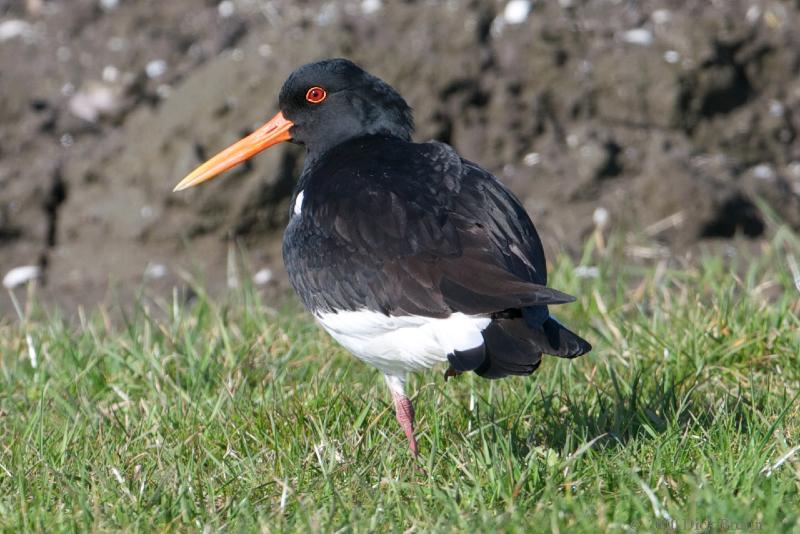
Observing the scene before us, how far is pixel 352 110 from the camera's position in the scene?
4285 millimetres

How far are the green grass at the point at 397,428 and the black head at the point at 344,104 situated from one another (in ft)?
2.74

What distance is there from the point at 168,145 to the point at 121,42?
903 mm

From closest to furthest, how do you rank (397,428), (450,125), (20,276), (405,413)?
(405,413), (397,428), (20,276), (450,125)

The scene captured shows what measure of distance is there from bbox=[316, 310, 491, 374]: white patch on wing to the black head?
89cm

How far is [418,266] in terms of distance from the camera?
131 inches

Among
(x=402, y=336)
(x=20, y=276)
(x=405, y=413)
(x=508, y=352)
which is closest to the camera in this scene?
(x=508, y=352)

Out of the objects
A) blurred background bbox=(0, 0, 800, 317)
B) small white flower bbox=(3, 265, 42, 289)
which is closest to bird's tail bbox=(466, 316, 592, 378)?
blurred background bbox=(0, 0, 800, 317)

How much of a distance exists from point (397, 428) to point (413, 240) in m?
0.76

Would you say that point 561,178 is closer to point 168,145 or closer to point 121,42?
point 168,145

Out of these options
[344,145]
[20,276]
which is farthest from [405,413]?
[20,276]

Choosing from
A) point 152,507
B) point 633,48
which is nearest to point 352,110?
point 152,507

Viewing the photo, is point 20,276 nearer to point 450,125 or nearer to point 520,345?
point 450,125

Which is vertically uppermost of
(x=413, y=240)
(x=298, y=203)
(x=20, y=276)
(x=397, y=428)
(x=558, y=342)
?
(x=298, y=203)

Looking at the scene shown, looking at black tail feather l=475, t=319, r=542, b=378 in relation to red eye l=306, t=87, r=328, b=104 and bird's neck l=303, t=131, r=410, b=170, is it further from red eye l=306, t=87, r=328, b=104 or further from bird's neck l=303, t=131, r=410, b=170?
red eye l=306, t=87, r=328, b=104
